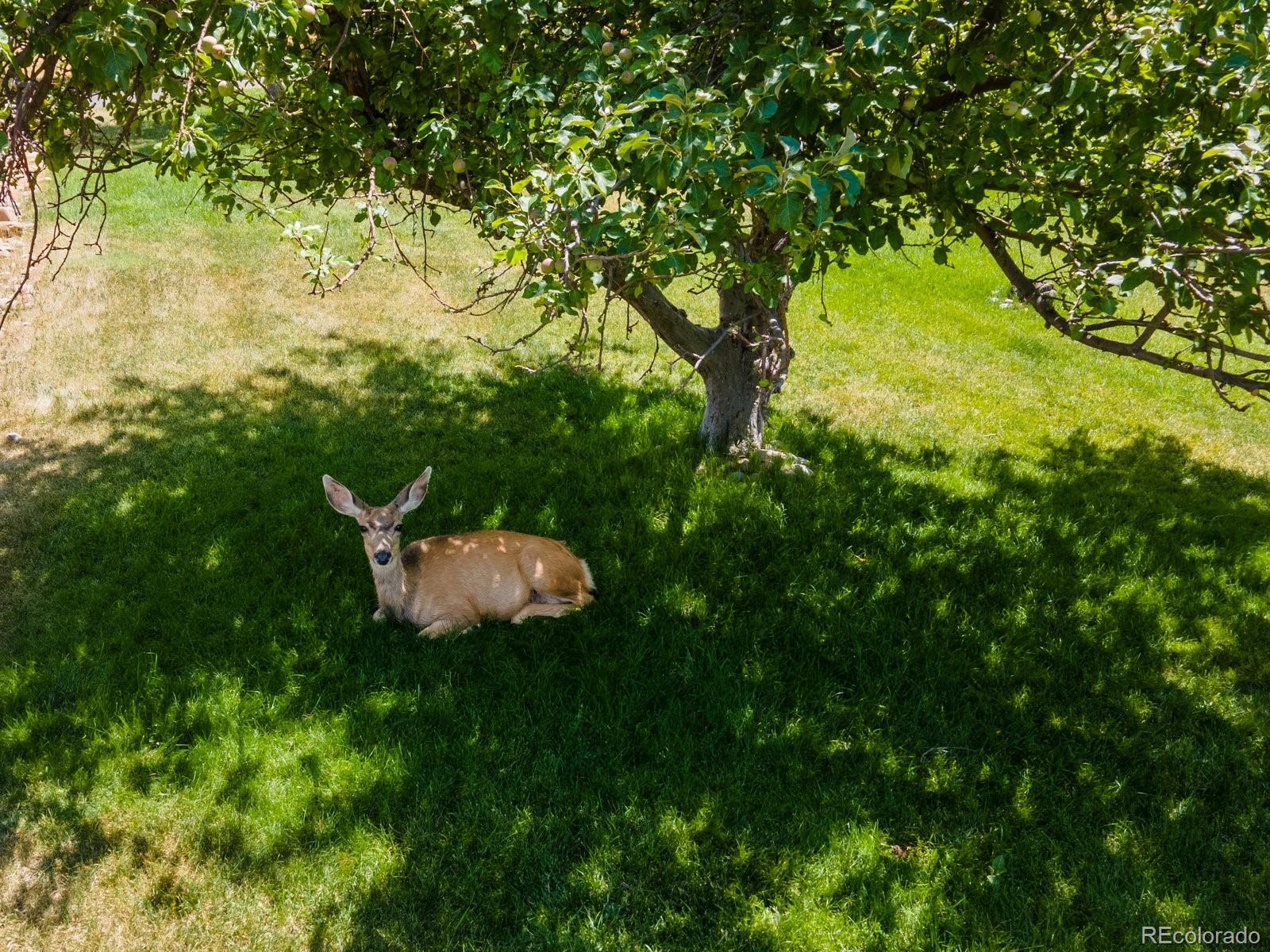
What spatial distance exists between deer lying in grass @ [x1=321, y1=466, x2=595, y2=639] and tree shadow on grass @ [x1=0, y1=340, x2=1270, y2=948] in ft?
0.51

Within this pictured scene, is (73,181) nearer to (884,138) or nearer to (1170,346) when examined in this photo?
(884,138)

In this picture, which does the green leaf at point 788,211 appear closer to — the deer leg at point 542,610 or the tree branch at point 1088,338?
the tree branch at point 1088,338

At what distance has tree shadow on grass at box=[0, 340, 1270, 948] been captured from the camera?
410cm

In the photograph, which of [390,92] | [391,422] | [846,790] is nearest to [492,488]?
[391,422]

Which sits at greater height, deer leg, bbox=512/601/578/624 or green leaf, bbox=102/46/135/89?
green leaf, bbox=102/46/135/89

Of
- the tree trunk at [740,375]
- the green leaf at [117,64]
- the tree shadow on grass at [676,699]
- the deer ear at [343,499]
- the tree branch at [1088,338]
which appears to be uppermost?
the green leaf at [117,64]

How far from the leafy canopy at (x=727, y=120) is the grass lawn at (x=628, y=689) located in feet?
6.39

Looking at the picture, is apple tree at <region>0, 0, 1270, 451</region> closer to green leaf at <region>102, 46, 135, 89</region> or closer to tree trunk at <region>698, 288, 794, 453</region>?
green leaf at <region>102, 46, 135, 89</region>

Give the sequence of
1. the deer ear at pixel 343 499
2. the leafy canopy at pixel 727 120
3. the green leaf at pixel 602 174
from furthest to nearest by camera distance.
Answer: the deer ear at pixel 343 499 → the leafy canopy at pixel 727 120 → the green leaf at pixel 602 174

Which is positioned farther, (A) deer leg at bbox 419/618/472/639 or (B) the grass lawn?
(A) deer leg at bbox 419/618/472/639

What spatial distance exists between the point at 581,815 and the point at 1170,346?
12.7m

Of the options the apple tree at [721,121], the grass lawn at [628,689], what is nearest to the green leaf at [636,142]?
the apple tree at [721,121]

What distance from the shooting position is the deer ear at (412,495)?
5.51 metres

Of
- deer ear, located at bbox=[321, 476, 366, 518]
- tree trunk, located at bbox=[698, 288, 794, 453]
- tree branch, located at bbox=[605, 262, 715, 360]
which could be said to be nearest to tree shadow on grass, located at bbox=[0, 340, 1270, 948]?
tree trunk, located at bbox=[698, 288, 794, 453]
